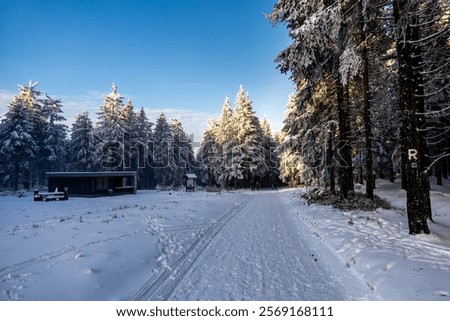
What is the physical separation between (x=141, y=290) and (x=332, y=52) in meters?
15.6

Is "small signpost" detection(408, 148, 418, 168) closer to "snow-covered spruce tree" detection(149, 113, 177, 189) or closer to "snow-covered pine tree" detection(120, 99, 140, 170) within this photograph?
"snow-covered pine tree" detection(120, 99, 140, 170)

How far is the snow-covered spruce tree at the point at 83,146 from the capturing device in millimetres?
48594

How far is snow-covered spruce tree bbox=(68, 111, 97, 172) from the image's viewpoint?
4859 cm

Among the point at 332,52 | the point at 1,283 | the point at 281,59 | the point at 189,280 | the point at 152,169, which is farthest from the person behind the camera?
the point at 152,169

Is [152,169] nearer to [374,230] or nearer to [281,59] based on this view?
[281,59]

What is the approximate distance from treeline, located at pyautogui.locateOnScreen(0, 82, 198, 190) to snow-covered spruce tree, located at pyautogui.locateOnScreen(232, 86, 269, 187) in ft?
48.3

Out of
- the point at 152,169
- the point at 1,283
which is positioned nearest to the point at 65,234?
the point at 1,283

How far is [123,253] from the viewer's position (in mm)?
6852

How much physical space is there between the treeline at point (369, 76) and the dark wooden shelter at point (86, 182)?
2282 cm

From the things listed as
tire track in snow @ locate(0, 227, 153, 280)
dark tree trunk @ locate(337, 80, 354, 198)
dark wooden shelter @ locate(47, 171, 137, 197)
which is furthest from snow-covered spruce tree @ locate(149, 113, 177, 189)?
tire track in snow @ locate(0, 227, 153, 280)

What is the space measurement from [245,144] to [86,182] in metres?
25.7

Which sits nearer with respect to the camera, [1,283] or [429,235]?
[1,283]

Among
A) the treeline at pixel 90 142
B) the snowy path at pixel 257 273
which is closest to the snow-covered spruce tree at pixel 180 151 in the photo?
the treeline at pixel 90 142

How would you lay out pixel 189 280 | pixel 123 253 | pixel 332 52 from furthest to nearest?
1. pixel 332 52
2. pixel 123 253
3. pixel 189 280
